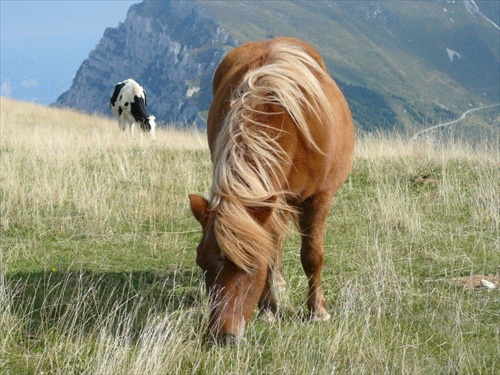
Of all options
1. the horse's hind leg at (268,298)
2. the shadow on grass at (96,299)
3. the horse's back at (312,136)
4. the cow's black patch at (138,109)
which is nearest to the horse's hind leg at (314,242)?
the horse's back at (312,136)

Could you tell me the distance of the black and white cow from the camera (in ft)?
→ 58.0

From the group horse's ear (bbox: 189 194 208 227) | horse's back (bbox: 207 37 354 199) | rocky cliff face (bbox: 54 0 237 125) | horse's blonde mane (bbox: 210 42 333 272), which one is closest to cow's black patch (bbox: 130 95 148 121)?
horse's back (bbox: 207 37 354 199)

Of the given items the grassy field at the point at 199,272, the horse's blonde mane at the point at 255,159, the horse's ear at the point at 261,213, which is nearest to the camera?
the horse's blonde mane at the point at 255,159

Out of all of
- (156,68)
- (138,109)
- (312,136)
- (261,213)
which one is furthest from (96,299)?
(156,68)

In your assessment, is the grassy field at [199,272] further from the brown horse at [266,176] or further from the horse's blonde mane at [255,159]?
the horse's blonde mane at [255,159]

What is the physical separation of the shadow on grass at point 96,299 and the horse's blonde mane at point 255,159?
2.92 feet

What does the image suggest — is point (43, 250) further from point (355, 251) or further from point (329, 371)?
point (329, 371)

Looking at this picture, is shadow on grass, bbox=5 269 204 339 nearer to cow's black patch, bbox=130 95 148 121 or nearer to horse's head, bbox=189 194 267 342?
horse's head, bbox=189 194 267 342

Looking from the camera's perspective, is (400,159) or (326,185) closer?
(326,185)

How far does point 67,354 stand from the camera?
152 inches

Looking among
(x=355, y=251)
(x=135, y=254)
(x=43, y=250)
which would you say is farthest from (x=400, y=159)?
(x=43, y=250)

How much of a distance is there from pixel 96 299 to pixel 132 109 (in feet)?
43.1

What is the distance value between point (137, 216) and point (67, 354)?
152 inches

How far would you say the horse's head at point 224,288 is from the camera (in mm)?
3742
